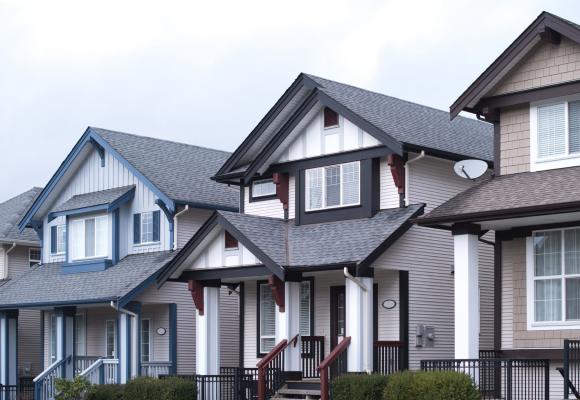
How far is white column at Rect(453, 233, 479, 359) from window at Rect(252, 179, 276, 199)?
28.4 ft

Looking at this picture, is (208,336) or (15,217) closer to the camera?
(208,336)

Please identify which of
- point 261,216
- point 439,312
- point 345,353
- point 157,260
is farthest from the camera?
point 157,260

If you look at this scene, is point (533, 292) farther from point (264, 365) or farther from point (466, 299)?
point (264, 365)

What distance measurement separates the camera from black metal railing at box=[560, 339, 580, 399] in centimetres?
1995

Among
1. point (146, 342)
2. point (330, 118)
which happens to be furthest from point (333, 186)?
point (146, 342)

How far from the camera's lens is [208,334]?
2881 cm

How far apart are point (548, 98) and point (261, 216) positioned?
31.6 feet

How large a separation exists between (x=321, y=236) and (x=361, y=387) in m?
5.34

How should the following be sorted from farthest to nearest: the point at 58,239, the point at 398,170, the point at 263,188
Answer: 1. the point at 58,239
2. the point at 263,188
3. the point at 398,170

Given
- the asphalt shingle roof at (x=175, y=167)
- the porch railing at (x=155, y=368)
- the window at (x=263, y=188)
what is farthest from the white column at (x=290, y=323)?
the asphalt shingle roof at (x=175, y=167)

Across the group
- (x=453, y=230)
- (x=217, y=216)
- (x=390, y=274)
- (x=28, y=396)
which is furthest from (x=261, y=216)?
(x=28, y=396)

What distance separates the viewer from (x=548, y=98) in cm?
2291

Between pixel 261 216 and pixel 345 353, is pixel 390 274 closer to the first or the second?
pixel 345 353

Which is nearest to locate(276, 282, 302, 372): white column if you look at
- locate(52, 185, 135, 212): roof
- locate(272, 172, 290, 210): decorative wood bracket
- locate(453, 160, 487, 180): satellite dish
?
locate(272, 172, 290, 210): decorative wood bracket
